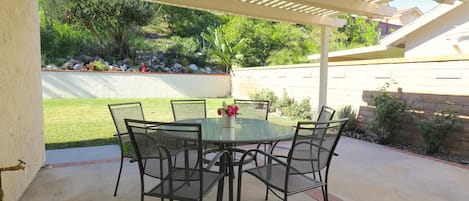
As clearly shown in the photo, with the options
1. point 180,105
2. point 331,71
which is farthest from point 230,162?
point 331,71

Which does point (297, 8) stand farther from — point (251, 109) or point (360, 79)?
point (360, 79)

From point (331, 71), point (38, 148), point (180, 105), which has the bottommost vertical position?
point (38, 148)

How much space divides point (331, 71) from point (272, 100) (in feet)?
9.87

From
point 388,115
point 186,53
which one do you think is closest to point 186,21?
point 186,53

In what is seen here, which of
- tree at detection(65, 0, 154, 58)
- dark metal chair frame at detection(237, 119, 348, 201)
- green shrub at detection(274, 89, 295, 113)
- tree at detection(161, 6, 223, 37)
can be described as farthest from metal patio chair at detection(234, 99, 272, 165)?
tree at detection(161, 6, 223, 37)

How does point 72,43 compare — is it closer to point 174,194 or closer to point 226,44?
point 226,44

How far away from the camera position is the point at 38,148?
3646 millimetres

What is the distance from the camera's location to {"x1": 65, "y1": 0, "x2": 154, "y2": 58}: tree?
44.9ft

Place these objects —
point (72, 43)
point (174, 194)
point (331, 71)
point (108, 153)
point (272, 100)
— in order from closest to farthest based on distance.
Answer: point (174, 194) < point (108, 153) < point (331, 71) < point (272, 100) < point (72, 43)

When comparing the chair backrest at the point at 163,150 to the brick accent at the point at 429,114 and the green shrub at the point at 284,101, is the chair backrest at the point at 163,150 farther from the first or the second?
the green shrub at the point at 284,101

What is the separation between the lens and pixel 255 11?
15.7 feet

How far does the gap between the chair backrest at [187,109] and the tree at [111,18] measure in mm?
11675

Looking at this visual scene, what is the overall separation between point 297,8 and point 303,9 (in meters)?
0.12

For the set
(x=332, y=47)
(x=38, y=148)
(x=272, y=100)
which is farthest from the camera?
(x=332, y=47)
